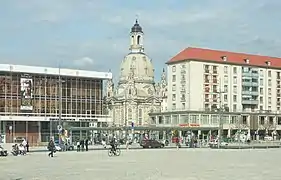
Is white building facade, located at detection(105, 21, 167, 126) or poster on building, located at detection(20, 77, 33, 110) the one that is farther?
white building facade, located at detection(105, 21, 167, 126)

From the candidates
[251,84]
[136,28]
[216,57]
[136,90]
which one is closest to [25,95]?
[216,57]

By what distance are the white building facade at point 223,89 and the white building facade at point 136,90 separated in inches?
1257

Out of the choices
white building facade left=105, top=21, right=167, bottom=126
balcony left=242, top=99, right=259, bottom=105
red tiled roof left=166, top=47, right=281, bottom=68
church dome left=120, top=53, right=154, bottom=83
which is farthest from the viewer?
church dome left=120, top=53, right=154, bottom=83

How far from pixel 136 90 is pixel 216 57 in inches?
1799

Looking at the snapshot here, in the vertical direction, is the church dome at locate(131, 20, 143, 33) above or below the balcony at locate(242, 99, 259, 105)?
above

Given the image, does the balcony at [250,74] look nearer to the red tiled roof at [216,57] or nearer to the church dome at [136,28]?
the red tiled roof at [216,57]

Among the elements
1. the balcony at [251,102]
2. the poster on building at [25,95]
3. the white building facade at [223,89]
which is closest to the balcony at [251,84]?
the white building facade at [223,89]

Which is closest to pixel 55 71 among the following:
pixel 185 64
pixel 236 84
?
pixel 185 64

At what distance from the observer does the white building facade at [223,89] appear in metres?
128

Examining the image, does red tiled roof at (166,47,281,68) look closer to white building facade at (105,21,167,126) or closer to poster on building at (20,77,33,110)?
white building facade at (105,21,167,126)

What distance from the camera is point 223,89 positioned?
13062 centimetres

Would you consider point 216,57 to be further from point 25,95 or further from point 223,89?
point 25,95

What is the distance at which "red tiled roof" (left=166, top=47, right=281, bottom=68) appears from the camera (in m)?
130

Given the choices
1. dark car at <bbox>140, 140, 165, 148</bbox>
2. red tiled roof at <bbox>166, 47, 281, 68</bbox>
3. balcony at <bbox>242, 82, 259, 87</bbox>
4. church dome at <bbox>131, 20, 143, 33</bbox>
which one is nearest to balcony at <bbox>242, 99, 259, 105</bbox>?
balcony at <bbox>242, 82, 259, 87</bbox>
